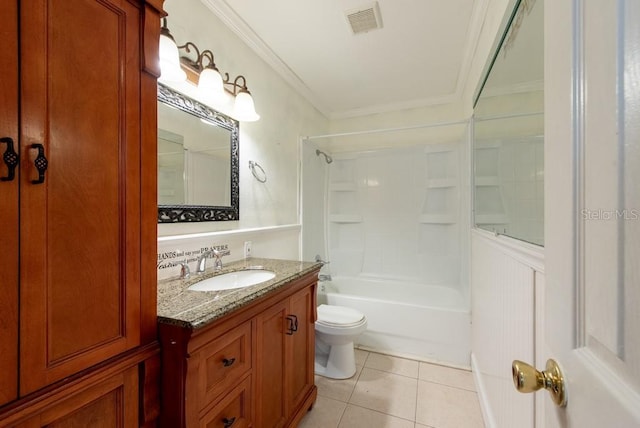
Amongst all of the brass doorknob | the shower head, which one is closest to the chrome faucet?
the brass doorknob

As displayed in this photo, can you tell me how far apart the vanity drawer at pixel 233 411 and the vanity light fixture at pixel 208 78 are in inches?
53.4

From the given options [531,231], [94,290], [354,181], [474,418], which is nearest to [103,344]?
[94,290]

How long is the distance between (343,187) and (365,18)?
187cm

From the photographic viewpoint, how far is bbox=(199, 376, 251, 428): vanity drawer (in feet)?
3.05

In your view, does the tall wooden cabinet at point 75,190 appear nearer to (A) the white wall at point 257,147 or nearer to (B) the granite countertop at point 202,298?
(B) the granite countertop at point 202,298

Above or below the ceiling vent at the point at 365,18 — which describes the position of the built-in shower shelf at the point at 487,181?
below

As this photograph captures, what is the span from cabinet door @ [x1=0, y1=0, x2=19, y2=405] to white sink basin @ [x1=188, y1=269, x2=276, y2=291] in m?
0.80

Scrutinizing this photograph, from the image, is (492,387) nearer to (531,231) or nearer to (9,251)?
(531,231)

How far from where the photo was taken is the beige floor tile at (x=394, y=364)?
2.09 metres

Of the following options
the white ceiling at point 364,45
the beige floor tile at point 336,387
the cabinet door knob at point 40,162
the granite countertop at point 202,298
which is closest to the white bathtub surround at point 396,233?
the beige floor tile at point 336,387

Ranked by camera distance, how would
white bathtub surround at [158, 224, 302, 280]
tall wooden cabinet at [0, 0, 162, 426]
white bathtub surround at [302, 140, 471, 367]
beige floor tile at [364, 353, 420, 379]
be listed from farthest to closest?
white bathtub surround at [302, 140, 471, 367], beige floor tile at [364, 353, 420, 379], white bathtub surround at [158, 224, 302, 280], tall wooden cabinet at [0, 0, 162, 426]

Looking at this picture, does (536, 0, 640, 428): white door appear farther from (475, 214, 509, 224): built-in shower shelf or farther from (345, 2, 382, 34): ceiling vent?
(345, 2, 382, 34): ceiling vent

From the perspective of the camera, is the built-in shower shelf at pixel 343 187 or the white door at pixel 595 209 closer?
the white door at pixel 595 209

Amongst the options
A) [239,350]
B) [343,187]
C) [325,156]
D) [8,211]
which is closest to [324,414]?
[239,350]
